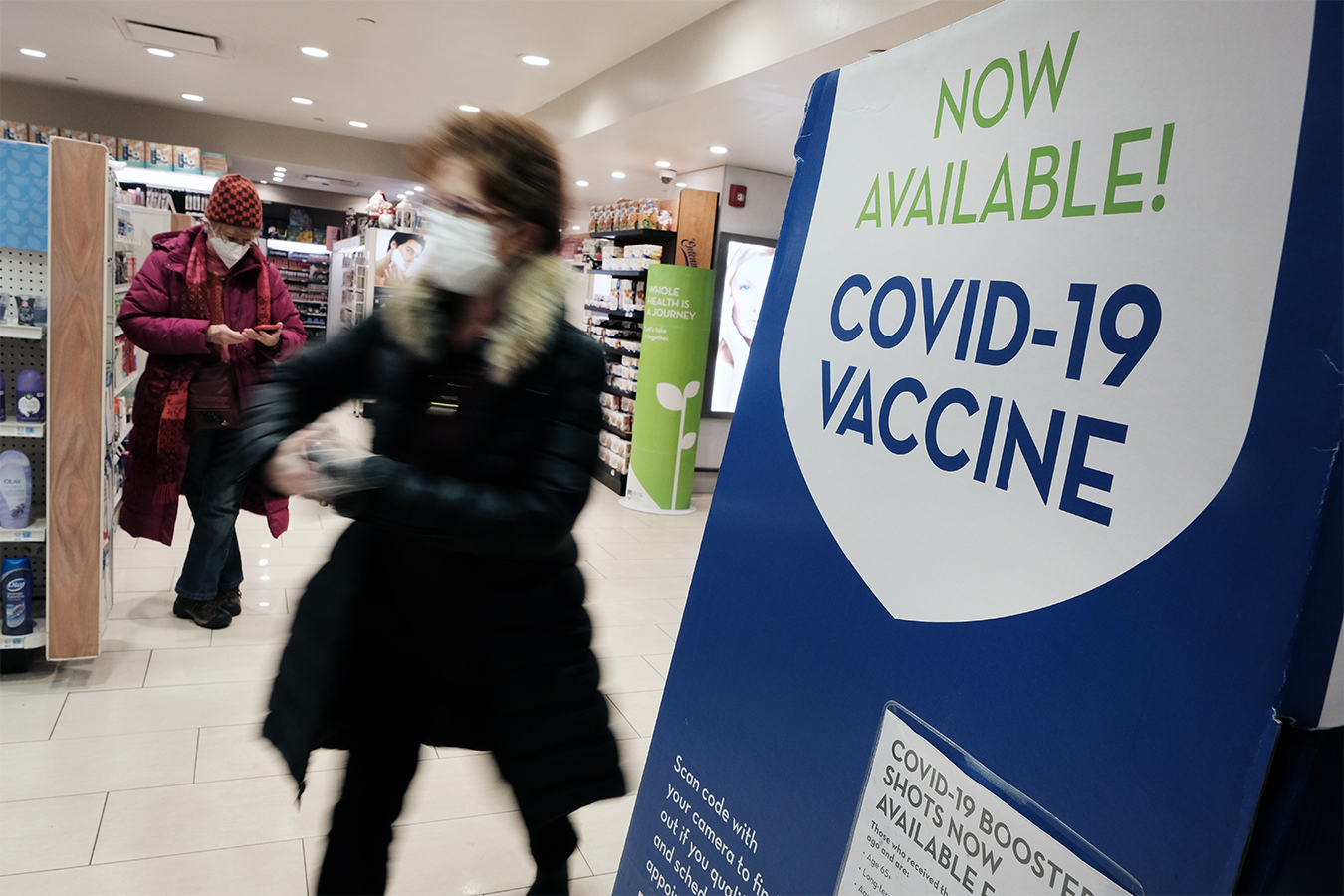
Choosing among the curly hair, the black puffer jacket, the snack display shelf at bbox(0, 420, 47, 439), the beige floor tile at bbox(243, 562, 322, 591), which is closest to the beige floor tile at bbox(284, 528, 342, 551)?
the beige floor tile at bbox(243, 562, 322, 591)

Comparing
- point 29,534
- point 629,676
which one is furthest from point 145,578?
point 629,676

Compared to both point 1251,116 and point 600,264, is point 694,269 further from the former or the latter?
point 1251,116

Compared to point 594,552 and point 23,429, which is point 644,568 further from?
point 23,429

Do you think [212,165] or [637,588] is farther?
[212,165]

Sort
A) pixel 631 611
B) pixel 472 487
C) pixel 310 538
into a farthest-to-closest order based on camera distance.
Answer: pixel 310 538
pixel 631 611
pixel 472 487

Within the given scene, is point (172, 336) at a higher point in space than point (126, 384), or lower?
higher

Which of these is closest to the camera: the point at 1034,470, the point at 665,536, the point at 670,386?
the point at 1034,470

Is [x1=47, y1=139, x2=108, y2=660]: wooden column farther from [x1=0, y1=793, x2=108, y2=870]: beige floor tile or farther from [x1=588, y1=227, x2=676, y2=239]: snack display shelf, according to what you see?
[x1=588, y1=227, x2=676, y2=239]: snack display shelf

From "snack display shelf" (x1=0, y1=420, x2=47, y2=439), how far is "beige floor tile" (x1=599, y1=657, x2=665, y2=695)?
6.65 feet

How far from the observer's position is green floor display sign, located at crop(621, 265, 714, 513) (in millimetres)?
6105

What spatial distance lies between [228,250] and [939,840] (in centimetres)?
316

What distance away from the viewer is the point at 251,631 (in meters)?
3.43

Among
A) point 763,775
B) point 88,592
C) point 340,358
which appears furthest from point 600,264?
point 763,775

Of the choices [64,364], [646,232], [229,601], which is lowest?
[229,601]
